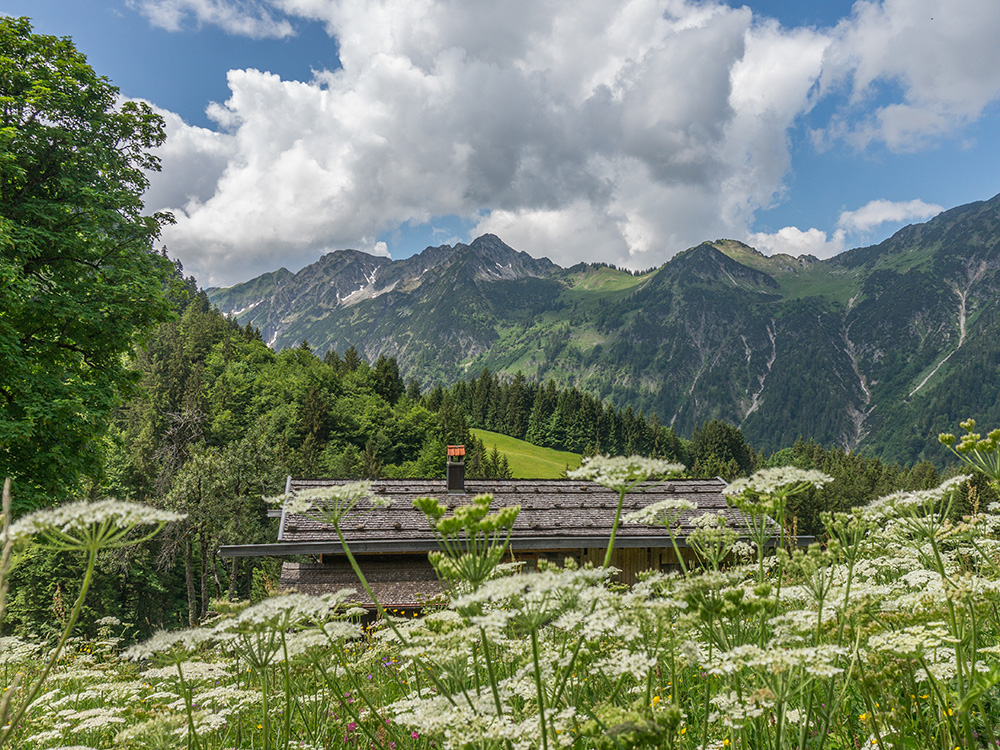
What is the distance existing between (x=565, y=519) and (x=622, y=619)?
616 inches

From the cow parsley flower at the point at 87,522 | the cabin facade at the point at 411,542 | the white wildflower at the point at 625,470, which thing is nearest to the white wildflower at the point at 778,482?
the white wildflower at the point at 625,470

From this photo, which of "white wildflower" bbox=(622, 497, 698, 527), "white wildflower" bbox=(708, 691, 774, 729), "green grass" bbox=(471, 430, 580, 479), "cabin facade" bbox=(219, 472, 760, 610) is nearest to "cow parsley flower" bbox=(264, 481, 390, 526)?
"white wildflower" bbox=(622, 497, 698, 527)

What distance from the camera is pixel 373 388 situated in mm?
84625

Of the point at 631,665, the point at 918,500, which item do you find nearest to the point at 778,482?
the point at 918,500

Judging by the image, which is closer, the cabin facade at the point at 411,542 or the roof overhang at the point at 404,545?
the roof overhang at the point at 404,545

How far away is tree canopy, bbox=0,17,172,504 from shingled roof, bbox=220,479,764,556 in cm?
574

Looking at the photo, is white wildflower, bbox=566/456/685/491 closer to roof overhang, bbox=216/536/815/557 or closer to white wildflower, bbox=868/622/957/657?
white wildflower, bbox=868/622/957/657

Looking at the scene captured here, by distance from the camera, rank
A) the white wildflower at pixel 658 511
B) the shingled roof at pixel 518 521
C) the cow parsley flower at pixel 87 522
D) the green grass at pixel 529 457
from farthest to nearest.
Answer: the green grass at pixel 529 457 → the shingled roof at pixel 518 521 → the white wildflower at pixel 658 511 → the cow parsley flower at pixel 87 522

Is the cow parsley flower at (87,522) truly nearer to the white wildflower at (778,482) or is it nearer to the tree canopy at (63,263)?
the white wildflower at (778,482)

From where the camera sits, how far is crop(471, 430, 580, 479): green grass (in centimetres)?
8794

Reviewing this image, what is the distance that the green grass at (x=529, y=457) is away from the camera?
289ft

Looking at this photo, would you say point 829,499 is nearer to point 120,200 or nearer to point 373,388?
point 373,388

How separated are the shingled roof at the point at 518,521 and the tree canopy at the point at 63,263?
5744 millimetres

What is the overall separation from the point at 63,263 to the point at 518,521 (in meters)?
16.5
